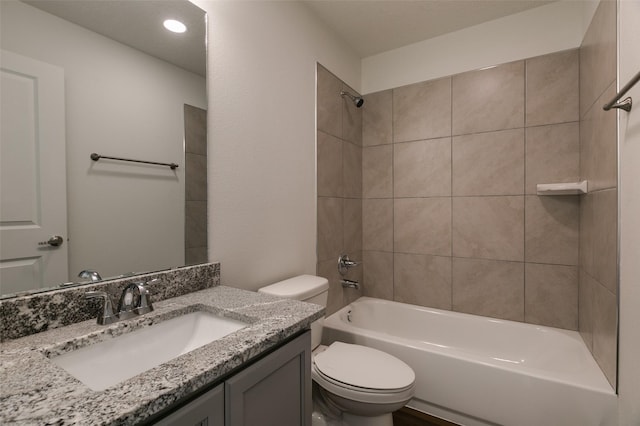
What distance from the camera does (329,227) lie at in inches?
84.7

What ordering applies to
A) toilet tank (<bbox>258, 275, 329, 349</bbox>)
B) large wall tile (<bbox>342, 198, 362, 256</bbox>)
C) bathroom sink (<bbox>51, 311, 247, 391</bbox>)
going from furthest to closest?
large wall tile (<bbox>342, 198, 362, 256</bbox>) < toilet tank (<bbox>258, 275, 329, 349</bbox>) < bathroom sink (<bbox>51, 311, 247, 391</bbox>)

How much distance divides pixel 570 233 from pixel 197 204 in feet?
7.28

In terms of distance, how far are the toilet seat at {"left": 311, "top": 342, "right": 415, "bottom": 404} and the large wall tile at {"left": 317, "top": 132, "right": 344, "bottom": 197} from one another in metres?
1.02

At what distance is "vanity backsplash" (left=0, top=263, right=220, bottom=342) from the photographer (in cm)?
75

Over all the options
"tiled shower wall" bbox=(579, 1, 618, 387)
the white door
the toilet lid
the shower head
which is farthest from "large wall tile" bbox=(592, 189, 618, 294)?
the white door

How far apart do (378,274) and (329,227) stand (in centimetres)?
73

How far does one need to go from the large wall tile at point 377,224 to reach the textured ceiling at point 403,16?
1.29 metres

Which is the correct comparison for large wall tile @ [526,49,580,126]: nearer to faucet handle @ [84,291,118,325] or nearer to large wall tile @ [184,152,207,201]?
large wall tile @ [184,152,207,201]

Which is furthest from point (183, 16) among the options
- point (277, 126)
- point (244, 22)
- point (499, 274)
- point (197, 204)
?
point (499, 274)

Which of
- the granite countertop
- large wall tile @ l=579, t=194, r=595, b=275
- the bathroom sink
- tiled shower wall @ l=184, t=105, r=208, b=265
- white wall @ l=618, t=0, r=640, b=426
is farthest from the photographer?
large wall tile @ l=579, t=194, r=595, b=275

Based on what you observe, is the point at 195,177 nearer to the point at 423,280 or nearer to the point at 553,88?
the point at 423,280

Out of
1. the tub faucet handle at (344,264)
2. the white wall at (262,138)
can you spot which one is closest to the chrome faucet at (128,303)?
the white wall at (262,138)

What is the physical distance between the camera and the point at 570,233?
6.16 ft

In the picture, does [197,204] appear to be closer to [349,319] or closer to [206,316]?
[206,316]
